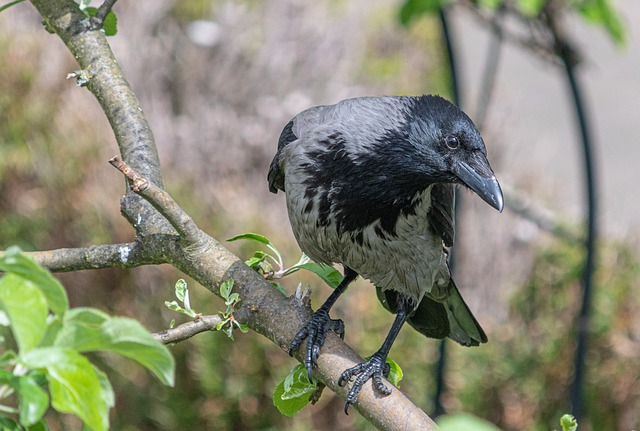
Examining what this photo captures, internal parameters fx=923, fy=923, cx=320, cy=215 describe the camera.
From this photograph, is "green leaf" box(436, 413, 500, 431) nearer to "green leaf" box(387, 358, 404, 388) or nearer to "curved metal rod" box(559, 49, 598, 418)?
"green leaf" box(387, 358, 404, 388)

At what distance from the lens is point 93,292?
4262mm

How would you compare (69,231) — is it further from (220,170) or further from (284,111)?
(284,111)

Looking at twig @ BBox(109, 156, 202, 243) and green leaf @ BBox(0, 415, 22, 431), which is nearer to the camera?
green leaf @ BBox(0, 415, 22, 431)

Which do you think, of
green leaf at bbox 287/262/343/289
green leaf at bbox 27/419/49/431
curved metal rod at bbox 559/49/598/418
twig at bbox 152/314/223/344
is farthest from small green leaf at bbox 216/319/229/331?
curved metal rod at bbox 559/49/598/418

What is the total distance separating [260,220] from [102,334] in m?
3.33

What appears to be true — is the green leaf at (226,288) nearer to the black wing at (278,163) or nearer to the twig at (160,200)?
the twig at (160,200)

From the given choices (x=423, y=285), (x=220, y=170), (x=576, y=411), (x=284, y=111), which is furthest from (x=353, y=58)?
(x=423, y=285)

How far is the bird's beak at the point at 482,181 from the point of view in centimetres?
190

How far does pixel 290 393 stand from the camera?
158 cm

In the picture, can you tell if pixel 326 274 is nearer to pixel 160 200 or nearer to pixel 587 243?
pixel 160 200

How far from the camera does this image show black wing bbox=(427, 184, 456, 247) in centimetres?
220

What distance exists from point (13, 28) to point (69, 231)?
179cm

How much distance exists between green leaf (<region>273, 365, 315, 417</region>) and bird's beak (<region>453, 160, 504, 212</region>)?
57 cm

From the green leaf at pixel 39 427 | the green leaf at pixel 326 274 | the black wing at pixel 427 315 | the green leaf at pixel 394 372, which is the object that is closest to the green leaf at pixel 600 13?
the black wing at pixel 427 315
